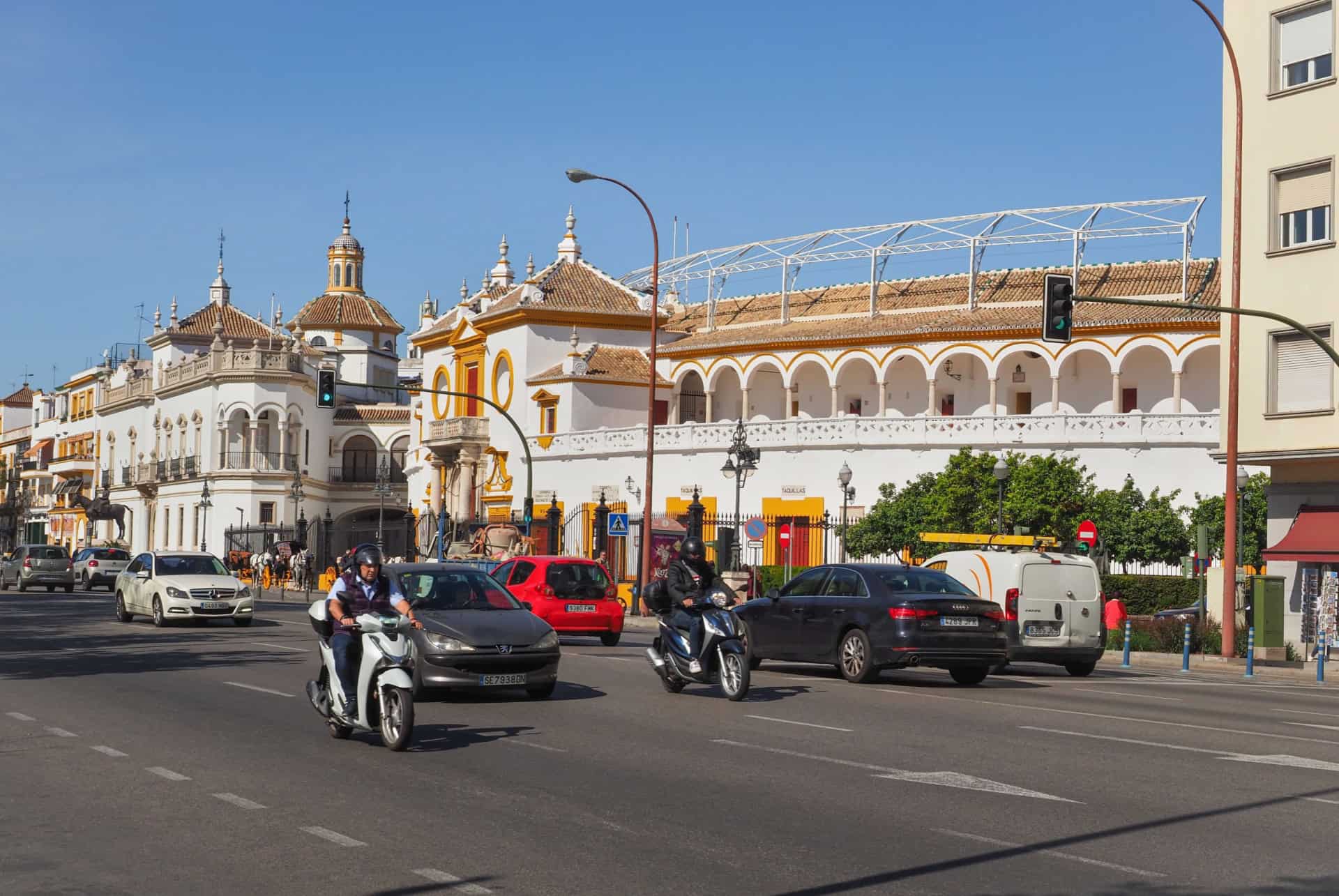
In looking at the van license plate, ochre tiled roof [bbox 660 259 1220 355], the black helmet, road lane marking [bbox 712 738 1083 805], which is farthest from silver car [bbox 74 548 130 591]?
road lane marking [bbox 712 738 1083 805]

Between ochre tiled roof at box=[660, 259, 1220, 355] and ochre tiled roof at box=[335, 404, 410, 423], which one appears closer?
ochre tiled roof at box=[660, 259, 1220, 355]

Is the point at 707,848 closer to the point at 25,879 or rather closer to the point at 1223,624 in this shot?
the point at 25,879

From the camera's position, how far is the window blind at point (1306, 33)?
32812 millimetres

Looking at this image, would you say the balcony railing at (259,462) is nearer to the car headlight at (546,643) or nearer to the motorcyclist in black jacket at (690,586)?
the motorcyclist in black jacket at (690,586)

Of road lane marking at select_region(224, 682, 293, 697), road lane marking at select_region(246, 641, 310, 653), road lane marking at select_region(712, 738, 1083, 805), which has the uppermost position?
road lane marking at select_region(712, 738, 1083, 805)

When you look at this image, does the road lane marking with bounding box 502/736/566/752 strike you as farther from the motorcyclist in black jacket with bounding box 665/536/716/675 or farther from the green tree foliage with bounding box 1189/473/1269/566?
the green tree foliage with bounding box 1189/473/1269/566

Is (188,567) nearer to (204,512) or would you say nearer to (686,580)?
(686,580)

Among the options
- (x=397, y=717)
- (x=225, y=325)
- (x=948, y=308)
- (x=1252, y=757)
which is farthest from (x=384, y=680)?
(x=225, y=325)

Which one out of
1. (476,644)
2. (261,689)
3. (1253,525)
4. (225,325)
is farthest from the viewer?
(225,325)

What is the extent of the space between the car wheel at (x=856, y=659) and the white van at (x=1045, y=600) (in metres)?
3.37

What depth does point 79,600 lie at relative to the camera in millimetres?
47156

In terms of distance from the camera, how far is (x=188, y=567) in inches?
1280

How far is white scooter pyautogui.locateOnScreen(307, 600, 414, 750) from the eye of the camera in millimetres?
12680

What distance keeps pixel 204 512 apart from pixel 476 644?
74251 mm
